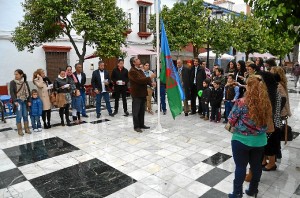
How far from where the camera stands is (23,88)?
6.52 meters

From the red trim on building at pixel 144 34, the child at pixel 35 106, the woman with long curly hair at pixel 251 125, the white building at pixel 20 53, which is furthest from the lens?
the red trim on building at pixel 144 34

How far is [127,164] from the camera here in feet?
15.6

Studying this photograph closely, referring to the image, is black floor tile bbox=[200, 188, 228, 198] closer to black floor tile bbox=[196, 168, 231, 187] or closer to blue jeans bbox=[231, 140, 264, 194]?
black floor tile bbox=[196, 168, 231, 187]

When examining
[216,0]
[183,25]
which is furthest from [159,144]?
[216,0]

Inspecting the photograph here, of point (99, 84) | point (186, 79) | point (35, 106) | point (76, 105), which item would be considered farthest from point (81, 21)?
point (186, 79)

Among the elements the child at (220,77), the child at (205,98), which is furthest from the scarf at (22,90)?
the child at (220,77)

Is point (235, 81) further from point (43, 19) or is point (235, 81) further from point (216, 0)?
point (216, 0)

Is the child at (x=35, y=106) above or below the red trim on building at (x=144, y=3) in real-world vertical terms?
below

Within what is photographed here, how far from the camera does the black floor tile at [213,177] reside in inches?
160

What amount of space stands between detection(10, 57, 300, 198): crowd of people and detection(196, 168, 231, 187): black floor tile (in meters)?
0.41

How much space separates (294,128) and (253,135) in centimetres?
475

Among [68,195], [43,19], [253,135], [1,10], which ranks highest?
[1,10]

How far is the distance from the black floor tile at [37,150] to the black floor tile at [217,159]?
2857mm

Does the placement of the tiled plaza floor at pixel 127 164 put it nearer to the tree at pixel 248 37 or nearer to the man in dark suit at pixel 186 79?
the man in dark suit at pixel 186 79
